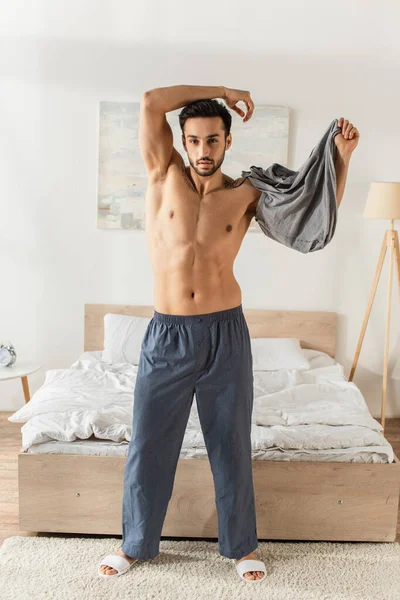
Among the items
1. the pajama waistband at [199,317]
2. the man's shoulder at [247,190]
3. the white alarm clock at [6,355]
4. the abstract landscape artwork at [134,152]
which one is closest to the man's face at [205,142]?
the man's shoulder at [247,190]

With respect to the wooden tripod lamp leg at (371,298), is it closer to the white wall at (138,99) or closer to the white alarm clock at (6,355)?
the white wall at (138,99)

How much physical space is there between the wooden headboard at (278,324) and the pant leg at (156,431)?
169 centimetres

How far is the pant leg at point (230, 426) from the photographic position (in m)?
2.23

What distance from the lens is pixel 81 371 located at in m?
3.31

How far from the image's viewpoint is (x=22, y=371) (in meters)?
3.60

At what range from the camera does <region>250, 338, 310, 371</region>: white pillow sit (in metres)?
3.55

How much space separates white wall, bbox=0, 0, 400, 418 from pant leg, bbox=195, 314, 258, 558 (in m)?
1.73

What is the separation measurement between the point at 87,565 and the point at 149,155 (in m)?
1.35

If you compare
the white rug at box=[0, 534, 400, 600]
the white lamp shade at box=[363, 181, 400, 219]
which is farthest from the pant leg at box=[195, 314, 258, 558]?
the white lamp shade at box=[363, 181, 400, 219]

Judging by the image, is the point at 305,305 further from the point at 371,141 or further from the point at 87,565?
the point at 87,565

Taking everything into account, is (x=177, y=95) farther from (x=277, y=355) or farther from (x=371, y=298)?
(x=371, y=298)

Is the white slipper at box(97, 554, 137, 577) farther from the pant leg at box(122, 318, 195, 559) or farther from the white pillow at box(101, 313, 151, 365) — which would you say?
the white pillow at box(101, 313, 151, 365)

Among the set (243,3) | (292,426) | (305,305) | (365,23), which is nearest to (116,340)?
(305,305)

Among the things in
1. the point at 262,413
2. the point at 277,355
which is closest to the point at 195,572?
the point at 262,413
